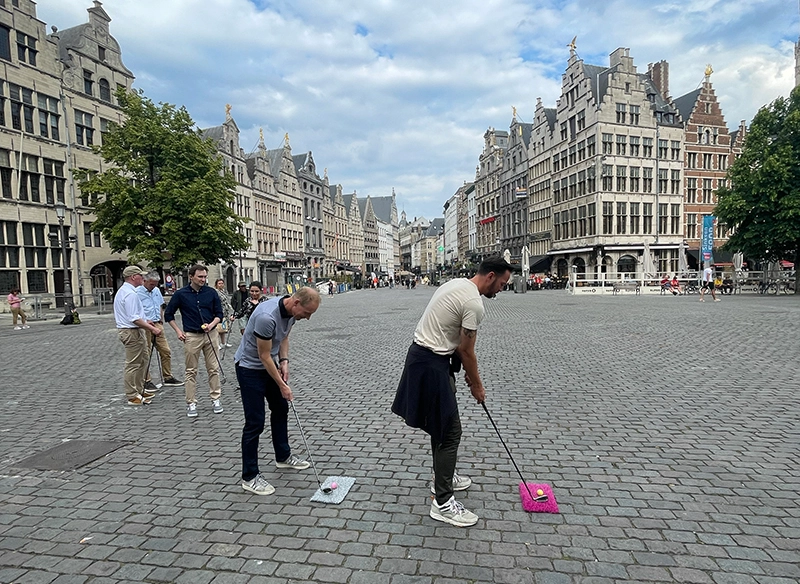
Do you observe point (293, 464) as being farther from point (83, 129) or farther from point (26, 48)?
point (83, 129)

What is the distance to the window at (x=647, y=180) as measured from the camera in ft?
156

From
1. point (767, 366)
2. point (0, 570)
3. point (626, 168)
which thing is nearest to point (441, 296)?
point (0, 570)

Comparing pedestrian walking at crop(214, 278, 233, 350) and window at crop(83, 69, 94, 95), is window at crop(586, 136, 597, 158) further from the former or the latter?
pedestrian walking at crop(214, 278, 233, 350)

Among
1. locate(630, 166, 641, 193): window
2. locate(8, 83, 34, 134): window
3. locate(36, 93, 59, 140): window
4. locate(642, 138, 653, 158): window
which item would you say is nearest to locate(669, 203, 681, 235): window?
locate(630, 166, 641, 193): window

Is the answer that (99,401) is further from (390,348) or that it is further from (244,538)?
(390,348)

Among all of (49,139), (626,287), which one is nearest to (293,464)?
(49,139)

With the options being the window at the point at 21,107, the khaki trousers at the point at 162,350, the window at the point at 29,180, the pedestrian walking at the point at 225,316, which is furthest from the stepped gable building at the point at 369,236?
the khaki trousers at the point at 162,350

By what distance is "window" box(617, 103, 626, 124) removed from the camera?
4625 cm

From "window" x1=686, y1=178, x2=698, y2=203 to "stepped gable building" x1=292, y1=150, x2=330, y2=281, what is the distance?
5048cm

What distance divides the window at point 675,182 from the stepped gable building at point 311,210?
161 feet

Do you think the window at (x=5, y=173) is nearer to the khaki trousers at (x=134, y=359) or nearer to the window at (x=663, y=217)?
the khaki trousers at (x=134, y=359)

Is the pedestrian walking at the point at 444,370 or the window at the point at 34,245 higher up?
the window at the point at 34,245

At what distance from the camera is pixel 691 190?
50.8 m

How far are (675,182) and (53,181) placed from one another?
53826 mm
